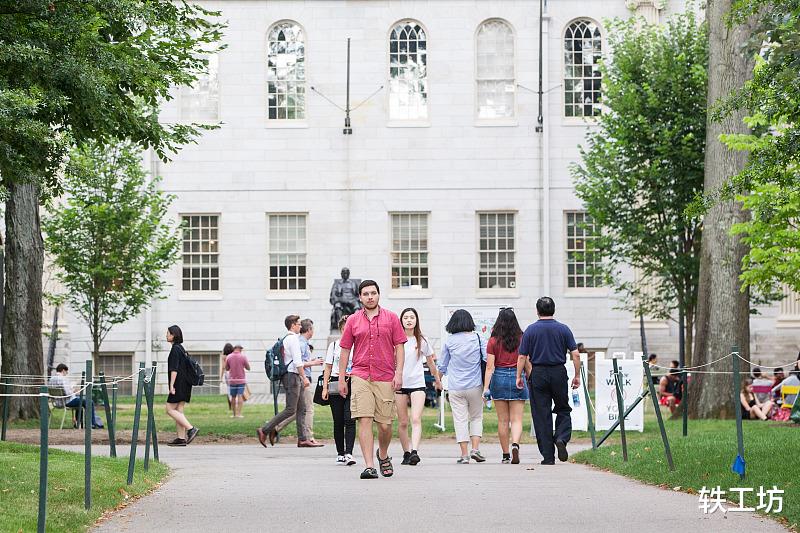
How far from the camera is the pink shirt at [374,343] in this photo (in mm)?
14195

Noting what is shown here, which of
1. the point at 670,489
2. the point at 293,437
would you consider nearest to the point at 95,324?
the point at 293,437

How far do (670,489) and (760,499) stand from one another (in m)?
1.77

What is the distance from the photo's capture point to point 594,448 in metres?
17.8

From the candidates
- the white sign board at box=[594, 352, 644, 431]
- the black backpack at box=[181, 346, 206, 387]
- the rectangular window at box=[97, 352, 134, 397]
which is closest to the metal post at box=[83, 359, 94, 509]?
the black backpack at box=[181, 346, 206, 387]

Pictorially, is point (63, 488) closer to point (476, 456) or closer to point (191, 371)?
point (476, 456)

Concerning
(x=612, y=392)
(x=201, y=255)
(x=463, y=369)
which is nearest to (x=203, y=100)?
(x=201, y=255)

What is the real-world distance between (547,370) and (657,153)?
1478cm

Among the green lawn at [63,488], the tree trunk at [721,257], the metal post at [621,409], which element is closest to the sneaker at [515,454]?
the metal post at [621,409]

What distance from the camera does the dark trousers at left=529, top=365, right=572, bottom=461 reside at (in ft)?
53.8

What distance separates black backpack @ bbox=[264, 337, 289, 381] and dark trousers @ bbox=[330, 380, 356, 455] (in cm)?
300

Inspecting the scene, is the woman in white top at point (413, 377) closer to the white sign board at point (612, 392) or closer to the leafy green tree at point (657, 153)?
the white sign board at point (612, 392)

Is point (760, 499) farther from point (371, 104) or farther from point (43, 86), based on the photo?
point (371, 104)

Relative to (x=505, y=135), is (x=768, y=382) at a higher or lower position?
lower

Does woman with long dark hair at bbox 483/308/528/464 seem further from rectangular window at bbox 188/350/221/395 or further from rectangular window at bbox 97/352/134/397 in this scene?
rectangular window at bbox 97/352/134/397
